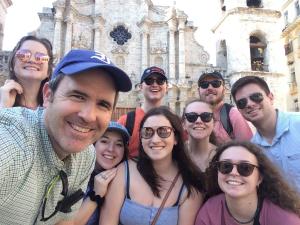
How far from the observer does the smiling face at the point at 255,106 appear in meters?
3.74

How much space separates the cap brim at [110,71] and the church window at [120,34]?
19084 millimetres

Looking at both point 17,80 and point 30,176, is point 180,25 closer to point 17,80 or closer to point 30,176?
point 17,80

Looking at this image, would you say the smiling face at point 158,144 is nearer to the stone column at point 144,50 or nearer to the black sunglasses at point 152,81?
the black sunglasses at point 152,81

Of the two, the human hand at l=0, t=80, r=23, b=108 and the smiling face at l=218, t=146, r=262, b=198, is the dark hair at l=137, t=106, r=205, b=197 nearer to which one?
the smiling face at l=218, t=146, r=262, b=198

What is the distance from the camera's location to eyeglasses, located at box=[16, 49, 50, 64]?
334 centimetres

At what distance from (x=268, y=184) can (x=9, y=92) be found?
8.72ft

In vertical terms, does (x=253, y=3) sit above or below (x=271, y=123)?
above

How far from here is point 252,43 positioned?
21.6 metres

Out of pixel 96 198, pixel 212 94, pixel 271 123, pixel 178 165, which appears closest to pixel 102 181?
pixel 96 198

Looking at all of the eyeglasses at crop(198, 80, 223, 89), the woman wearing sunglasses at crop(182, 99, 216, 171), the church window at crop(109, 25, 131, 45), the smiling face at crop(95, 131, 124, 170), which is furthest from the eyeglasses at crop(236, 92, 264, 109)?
the church window at crop(109, 25, 131, 45)

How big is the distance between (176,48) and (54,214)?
18949mm

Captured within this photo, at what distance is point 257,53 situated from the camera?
861 inches

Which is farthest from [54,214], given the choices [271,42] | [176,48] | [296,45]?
[296,45]

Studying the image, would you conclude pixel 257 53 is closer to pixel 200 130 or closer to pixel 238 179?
pixel 200 130
